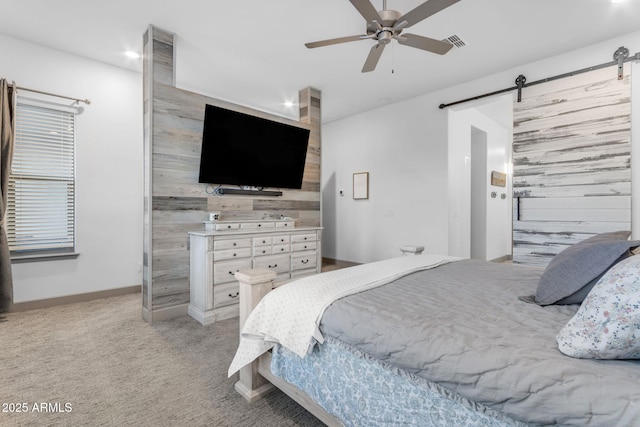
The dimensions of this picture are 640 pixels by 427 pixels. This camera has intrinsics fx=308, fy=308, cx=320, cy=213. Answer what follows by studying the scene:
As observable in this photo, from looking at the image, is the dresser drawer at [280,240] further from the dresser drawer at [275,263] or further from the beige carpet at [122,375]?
the beige carpet at [122,375]

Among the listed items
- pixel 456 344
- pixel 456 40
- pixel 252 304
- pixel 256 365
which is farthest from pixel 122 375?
pixel 456 40

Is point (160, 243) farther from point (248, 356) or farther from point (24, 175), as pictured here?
point (248, 356)

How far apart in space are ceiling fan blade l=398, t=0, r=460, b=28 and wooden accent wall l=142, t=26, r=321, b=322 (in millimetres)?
2245

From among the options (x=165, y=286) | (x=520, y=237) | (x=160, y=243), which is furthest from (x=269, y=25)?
(x=520, y=237)

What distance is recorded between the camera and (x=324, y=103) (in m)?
5.15

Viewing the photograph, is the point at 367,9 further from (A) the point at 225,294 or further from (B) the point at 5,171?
(B) the point at 5,171

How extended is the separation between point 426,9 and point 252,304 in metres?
2.12

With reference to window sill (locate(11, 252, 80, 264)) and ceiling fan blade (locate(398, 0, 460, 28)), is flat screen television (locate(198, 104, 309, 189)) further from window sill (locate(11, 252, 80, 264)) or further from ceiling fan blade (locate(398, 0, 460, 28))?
ceiling fan blade (locate(398, 0, 460, 28))

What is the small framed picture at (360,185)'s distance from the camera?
17.7 feet

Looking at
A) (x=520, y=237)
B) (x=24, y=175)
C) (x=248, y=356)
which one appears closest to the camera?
(x=248, y=356)

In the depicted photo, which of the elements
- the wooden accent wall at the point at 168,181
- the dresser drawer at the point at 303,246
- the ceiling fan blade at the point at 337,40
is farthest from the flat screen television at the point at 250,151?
the ceiling fan blade at the point at 337,40

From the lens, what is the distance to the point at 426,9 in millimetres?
1986

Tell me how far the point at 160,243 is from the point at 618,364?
3274mm

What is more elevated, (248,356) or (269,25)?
(269,25)
